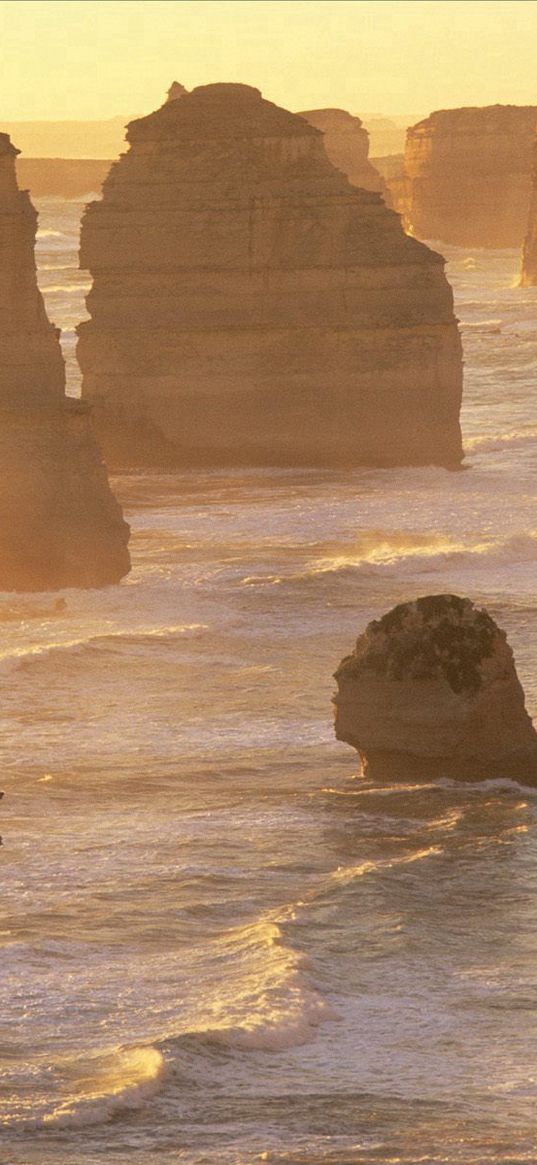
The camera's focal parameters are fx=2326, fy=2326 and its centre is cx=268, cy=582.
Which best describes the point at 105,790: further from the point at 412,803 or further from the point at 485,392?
the point at 485,392

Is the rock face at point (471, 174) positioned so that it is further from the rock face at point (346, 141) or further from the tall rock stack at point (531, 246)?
the tall rock stack at point (531, 246)

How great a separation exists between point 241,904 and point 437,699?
4.23 meters

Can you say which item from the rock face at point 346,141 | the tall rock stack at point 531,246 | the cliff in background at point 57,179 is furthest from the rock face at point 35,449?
the cliff in background at point 57,179

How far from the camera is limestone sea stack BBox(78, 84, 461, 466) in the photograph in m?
51.8

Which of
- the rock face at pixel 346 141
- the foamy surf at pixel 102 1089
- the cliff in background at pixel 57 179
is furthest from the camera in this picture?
the cliff in background at pixel 57 179

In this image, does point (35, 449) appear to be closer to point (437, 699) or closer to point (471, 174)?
point (437, 699)

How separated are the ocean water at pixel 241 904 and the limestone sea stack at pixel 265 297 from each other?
549 inches

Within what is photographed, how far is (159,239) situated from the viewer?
52.6 m

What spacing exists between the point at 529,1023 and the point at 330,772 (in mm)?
8034

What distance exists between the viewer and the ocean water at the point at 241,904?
15.3 meters

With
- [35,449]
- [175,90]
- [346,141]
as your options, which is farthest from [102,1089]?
[346,141]

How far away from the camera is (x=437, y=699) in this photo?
23.6m

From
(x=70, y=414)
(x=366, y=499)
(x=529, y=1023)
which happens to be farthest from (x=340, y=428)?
(x=529, y=1023)

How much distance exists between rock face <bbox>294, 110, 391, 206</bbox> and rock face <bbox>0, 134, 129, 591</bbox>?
92.4 m
